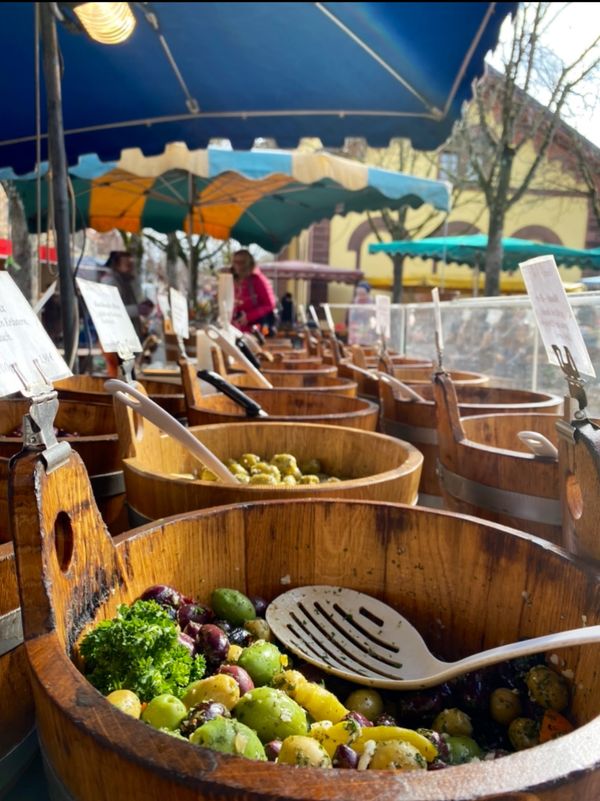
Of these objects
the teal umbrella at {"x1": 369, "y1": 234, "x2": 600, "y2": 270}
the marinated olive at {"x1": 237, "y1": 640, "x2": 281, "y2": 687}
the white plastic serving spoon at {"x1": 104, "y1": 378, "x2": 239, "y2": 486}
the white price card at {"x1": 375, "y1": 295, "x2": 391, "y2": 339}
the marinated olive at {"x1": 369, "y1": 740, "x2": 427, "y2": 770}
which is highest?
the teal umbrella at {"x1": 369, "y1": 234, "x2": 600, "y2": 270}

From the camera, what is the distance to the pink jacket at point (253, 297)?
8016mm

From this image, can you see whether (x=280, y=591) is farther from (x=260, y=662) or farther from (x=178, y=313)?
(x=178, y=313)

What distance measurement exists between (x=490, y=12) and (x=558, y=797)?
390 centimetres

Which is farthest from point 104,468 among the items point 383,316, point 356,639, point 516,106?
point 516,106

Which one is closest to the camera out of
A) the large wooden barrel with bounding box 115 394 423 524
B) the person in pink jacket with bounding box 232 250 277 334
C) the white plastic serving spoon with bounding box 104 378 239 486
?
the large wooden barrel with bounding box 115 394 423 524

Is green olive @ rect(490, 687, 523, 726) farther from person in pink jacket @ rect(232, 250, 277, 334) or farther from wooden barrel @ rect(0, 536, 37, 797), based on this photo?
person in pink jacket @ rect(232, 250, 277, 334)

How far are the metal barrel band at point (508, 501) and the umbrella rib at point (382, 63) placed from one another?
3.37 m

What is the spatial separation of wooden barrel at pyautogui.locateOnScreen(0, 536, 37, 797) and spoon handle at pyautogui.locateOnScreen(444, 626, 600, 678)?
752 millimetres

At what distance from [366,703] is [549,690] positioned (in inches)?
12.6

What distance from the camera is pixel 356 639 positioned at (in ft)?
4.38

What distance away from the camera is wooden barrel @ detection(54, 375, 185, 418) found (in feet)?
9.24

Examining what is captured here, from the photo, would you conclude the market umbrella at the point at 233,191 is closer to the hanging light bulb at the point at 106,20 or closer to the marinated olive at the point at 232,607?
the hanging light bulb at the point at 106,20

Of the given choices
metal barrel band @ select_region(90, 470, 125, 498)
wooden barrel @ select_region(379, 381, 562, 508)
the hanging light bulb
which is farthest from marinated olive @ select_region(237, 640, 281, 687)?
the hanging light bulb

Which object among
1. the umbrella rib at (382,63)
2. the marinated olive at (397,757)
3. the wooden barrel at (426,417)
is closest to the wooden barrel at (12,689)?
the marinated olive at (397,757)
